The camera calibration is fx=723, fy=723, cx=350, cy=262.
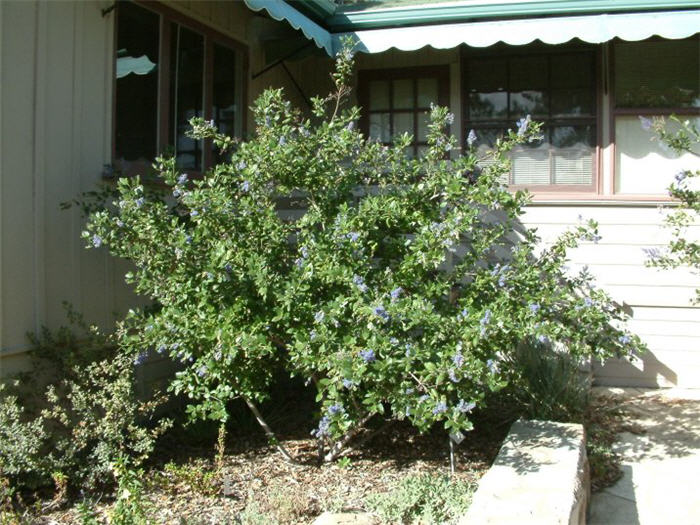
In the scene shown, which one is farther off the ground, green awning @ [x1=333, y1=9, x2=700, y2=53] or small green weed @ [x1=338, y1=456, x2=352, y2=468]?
green awning @ [x1=333, y1=9, x2=700, y2=53]

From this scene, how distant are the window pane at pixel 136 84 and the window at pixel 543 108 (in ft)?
10.7

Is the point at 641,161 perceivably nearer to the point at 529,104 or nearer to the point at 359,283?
the point at 529,104

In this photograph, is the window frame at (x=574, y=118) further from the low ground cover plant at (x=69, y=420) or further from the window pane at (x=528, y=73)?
the low ground cover plant at (x=69, y=420)

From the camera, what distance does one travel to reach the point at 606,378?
21.8ft

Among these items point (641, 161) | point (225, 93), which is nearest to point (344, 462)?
point (225, 93)

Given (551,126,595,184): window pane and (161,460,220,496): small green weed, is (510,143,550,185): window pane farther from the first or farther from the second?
(161,460,220,496): small green weed

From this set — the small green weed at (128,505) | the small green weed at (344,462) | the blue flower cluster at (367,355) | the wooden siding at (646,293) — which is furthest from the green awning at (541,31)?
the small green weed at (128,505)

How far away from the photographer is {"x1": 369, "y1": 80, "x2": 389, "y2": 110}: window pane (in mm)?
7629

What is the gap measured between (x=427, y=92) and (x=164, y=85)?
3039mm

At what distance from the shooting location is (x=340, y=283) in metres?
3.83

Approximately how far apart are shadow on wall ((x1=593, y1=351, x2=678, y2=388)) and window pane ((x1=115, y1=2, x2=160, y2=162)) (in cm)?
431

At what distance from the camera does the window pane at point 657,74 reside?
21.5 feet

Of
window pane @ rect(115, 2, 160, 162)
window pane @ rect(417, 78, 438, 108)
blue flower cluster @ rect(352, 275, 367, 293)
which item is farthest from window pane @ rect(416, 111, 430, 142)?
blue flower cluster @ rect(352, 275, 367, 293)

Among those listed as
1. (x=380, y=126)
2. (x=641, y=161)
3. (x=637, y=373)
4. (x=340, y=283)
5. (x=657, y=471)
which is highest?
(x=380, y=126)
